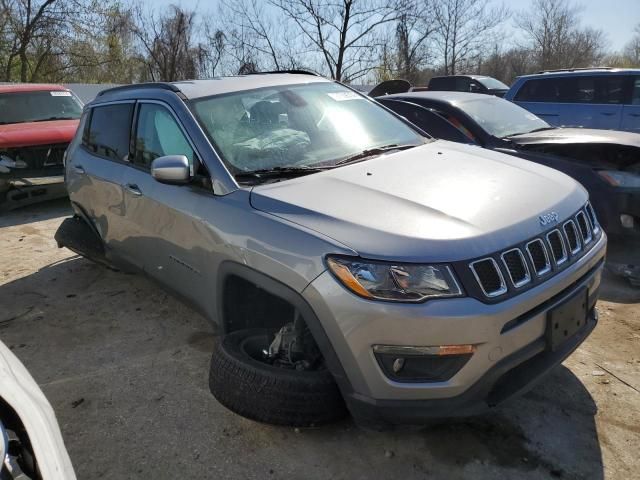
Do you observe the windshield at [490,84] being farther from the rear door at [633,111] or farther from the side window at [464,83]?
the rear door at [633,111]

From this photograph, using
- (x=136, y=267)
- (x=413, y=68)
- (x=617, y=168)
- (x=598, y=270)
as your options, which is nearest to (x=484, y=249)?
(x=598, y=270)

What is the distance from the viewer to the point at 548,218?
241cm

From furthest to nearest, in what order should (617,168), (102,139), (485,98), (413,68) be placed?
(413,68)
(485,98)
(617,168)
(102,139)

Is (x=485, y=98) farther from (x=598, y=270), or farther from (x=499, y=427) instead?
(x=499, y=427)

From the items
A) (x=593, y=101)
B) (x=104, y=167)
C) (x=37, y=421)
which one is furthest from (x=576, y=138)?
(x=37, y=421)

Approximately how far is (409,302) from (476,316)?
0.26 m

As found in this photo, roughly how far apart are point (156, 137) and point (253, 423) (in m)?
1.92

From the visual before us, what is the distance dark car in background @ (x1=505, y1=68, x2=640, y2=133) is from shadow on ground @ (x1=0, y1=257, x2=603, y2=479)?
21.1 feet

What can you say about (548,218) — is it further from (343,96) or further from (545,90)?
A: (545,90)

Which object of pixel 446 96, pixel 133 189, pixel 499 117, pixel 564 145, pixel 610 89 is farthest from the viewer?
pixel 610 89

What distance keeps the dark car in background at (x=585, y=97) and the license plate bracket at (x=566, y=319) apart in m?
6.68

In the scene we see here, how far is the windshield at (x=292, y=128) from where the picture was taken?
2.96 meters

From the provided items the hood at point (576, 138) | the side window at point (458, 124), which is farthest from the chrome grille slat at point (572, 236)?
the side window at point (458, 124)

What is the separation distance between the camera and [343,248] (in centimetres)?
214
